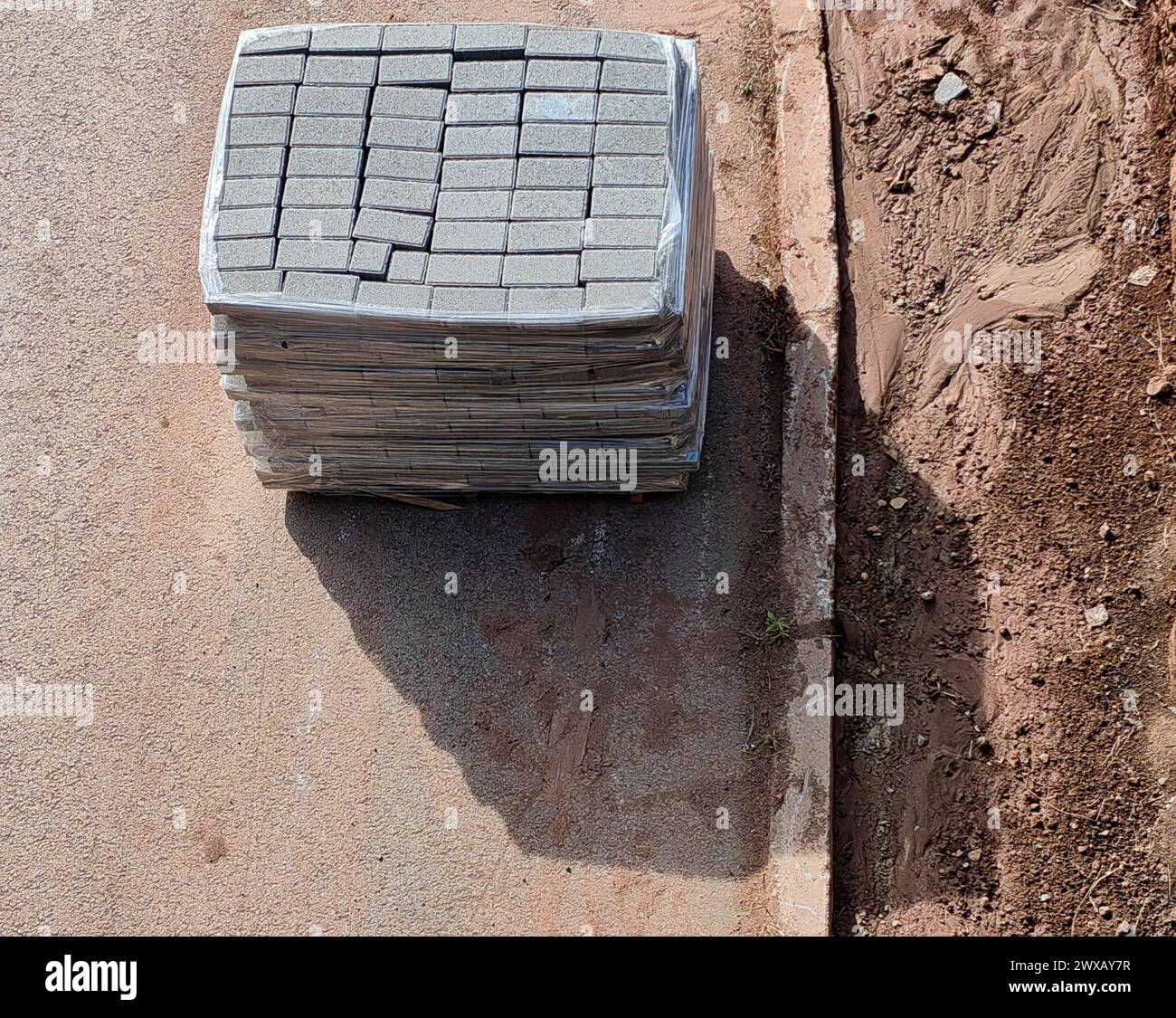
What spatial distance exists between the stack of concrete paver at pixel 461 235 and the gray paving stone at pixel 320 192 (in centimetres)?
1

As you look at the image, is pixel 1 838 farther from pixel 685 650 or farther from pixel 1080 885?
pixel 1080 885

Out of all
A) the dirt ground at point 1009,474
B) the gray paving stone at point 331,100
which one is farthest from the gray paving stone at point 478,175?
the dirt ground at point 1009,474

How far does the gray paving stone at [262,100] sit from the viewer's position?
6875 mm

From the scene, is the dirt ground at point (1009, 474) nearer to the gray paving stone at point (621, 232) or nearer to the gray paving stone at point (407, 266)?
the gray paving stone at point (621, 232)

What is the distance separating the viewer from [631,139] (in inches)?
263

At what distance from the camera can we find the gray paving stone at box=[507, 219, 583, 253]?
6457 mm

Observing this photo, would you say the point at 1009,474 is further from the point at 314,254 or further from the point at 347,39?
the point at 347,39

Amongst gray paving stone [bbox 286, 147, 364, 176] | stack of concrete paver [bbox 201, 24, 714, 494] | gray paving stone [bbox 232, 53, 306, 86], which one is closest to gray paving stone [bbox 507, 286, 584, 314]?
stack of concrete paver [bbox 201, 24, 714, 494]

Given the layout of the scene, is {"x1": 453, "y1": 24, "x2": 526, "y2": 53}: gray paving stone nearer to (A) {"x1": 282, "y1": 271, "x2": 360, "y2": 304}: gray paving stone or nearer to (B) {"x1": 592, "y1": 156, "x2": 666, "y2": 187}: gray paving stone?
(B) {"x1": 592, "y1": 156, "x2": 666, "y2": 187}: gray paving stone

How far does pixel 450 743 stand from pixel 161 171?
4.78m

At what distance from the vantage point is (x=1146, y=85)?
28.5 ft

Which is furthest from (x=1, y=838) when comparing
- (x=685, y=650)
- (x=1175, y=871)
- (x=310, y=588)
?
(x=1175, y=871)

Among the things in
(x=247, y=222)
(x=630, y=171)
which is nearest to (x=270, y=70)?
(x=247, y=222)

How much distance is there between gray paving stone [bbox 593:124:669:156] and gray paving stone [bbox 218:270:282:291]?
5.90 ft
